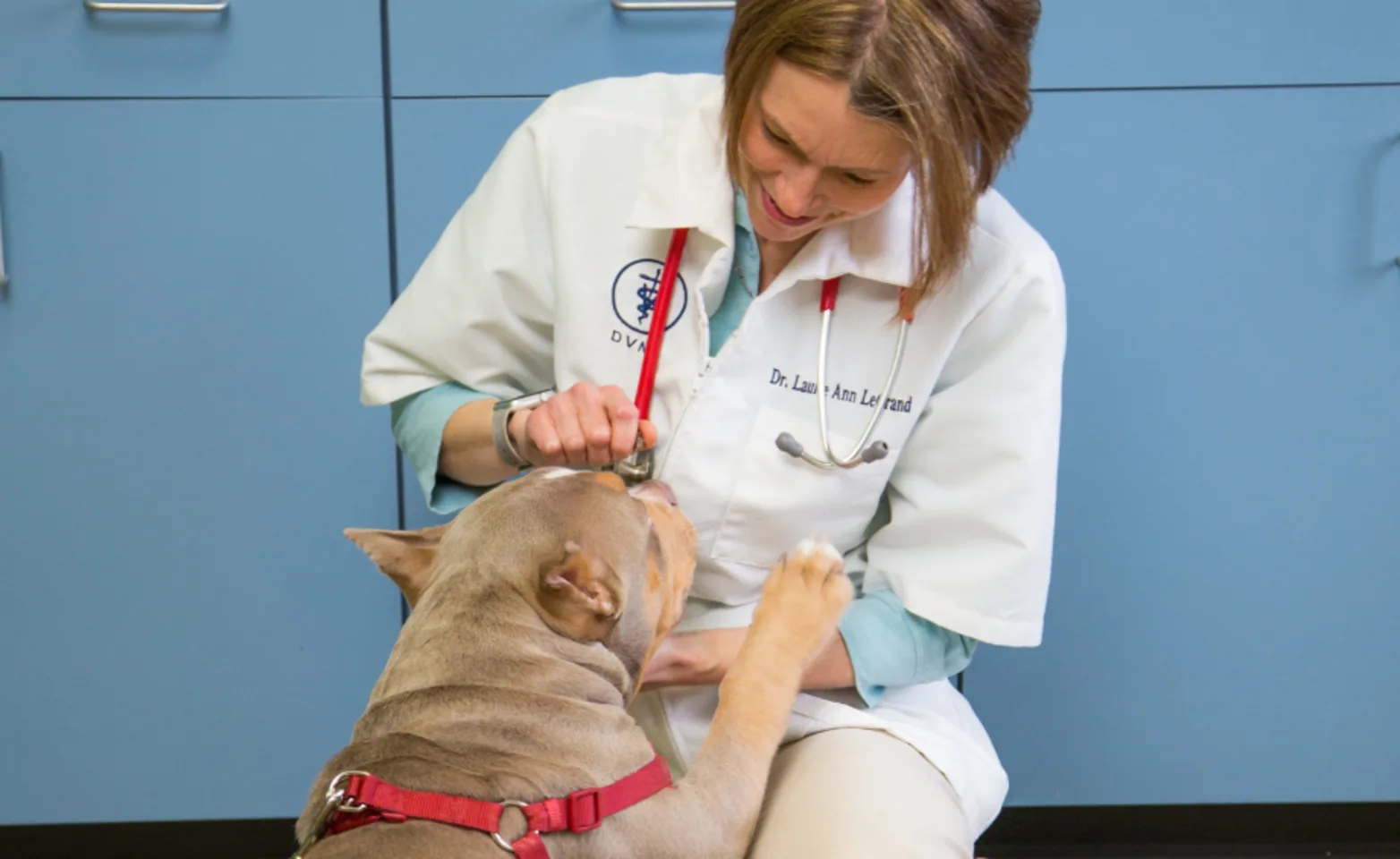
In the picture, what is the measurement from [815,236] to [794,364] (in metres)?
0.13

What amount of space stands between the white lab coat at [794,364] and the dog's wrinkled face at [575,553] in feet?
0.31

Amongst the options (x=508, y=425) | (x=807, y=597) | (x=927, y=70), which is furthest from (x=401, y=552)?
(x=927, y=70)

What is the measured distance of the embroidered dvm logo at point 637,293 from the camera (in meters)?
1.30

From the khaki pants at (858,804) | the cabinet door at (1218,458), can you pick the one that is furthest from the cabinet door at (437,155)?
the khaki pants at (858,804)

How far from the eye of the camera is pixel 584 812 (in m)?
1.00

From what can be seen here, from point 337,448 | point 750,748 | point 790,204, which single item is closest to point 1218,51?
point 790,204

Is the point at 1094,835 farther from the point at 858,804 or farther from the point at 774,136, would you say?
the point at 774,136

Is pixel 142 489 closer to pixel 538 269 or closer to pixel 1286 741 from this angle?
pixel 538 269

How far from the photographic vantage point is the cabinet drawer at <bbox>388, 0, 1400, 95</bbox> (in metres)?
1.65

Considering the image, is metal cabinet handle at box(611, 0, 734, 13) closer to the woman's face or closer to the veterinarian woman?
the veterinarian woman

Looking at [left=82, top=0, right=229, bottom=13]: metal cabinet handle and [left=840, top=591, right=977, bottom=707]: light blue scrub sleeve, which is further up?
[left=82, top=0, right=229, bottom=13]: metal cabinet handle

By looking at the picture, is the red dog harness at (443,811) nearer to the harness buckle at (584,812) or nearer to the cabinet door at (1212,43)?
the harness buckle at (584,812)

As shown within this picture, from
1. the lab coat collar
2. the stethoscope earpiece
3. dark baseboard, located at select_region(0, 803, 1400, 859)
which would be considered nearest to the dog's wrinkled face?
the stethoscope earpiece

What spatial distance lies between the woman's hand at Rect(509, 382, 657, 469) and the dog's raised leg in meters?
0.23
